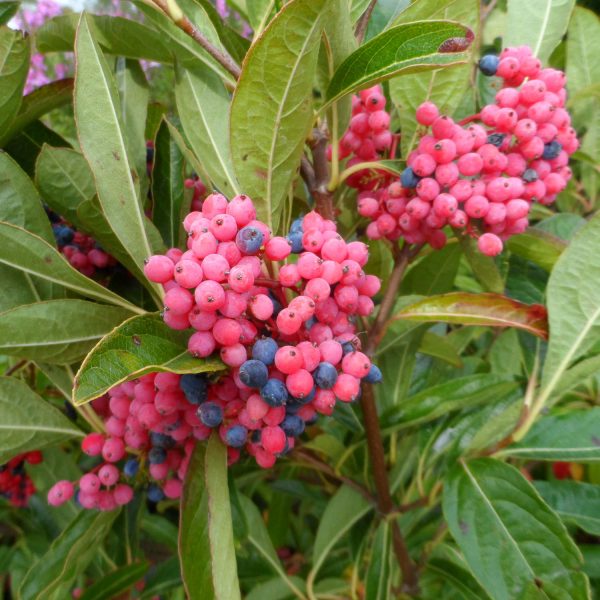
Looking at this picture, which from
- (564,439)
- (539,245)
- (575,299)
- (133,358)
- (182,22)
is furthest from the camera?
(539,245)

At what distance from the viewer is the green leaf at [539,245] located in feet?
4.19

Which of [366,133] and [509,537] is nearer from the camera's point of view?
[509,537]

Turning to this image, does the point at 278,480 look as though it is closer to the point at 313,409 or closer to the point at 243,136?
the point at 313,409

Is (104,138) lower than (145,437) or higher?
higher

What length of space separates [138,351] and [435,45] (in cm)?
61

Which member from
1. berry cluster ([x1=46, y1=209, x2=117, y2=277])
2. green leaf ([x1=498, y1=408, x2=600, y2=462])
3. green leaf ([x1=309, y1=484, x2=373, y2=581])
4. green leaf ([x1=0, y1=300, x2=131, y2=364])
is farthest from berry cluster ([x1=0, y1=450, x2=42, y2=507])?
green leaf ([x1=498, y1=408, x2=600, y2=462])

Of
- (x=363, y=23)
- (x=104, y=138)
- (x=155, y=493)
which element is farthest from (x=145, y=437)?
(x=363, y=23)

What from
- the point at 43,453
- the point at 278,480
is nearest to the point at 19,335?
the point at 43,453

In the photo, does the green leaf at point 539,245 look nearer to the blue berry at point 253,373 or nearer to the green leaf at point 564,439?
the green leaf at point 564,439

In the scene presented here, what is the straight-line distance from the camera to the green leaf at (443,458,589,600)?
0.99 meters

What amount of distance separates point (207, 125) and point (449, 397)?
0.77 m

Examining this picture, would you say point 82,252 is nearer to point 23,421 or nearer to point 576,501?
point 23,421

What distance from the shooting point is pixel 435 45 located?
824 millimetres

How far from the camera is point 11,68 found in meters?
1.10
